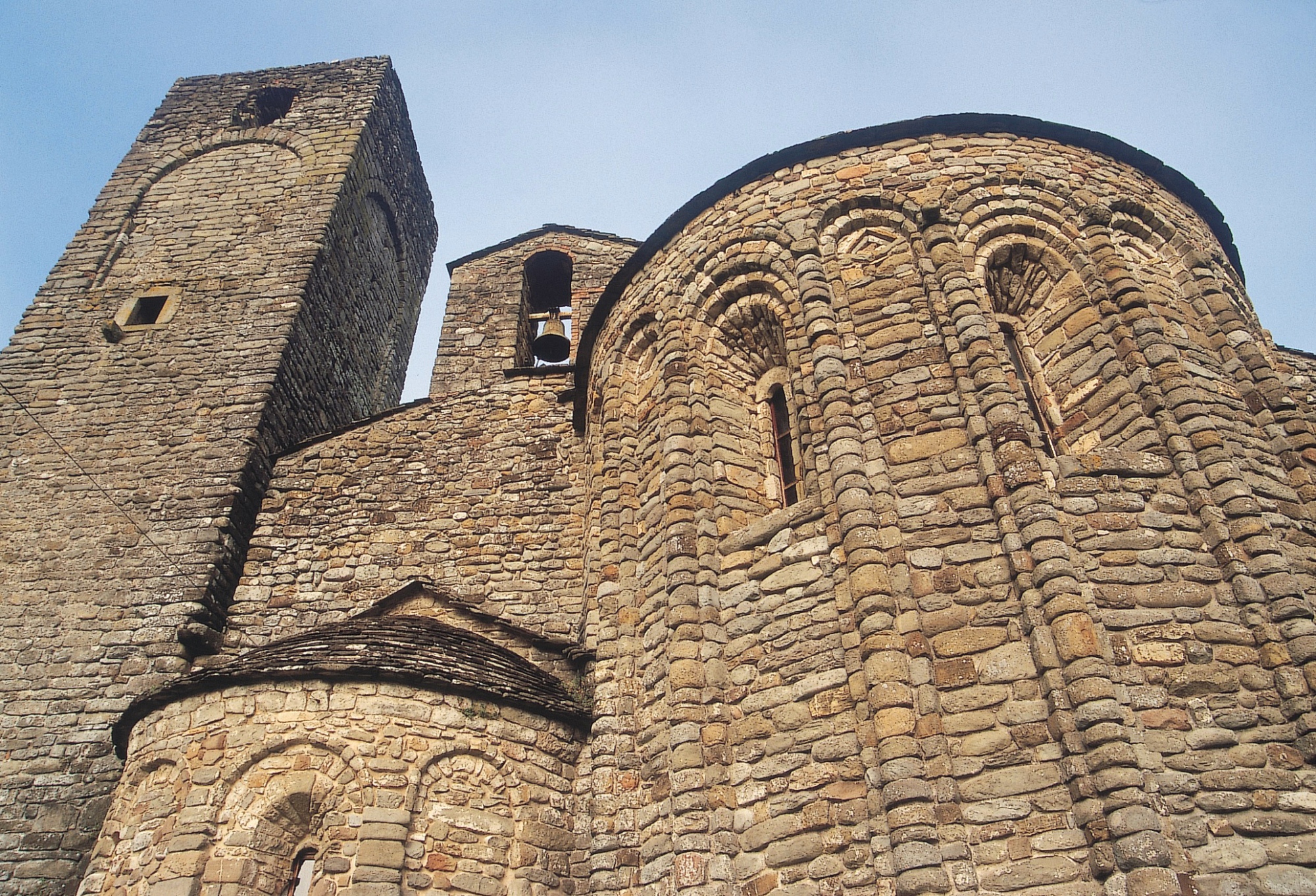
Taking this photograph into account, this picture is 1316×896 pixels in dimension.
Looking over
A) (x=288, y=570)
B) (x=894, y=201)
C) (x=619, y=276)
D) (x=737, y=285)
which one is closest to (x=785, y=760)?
(x=737, y=285)

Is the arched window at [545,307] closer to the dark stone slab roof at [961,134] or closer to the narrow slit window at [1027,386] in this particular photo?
the dark stone slab roof at [961,134]

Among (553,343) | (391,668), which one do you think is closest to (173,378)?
(553,343)

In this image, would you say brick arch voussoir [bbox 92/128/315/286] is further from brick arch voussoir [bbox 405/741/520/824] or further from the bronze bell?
brick arch voussoir [bbox 405/741/520/824]

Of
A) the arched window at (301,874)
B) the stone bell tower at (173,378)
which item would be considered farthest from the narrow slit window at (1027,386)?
the stone bell tower at (173,378)

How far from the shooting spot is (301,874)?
5715 mm

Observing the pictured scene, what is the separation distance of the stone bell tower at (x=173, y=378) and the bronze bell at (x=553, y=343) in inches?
114

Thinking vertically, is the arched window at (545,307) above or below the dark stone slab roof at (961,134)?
above

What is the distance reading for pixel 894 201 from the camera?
23.0 feet

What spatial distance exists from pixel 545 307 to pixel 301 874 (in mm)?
8994

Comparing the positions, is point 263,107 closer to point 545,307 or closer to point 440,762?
point 545,307

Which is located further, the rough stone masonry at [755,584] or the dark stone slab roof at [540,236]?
the dark stone slab roof at [540,236]

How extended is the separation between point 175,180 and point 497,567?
29.5 feet

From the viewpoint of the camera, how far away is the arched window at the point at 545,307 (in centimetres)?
1195

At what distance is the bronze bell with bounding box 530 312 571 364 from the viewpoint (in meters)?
11.9
